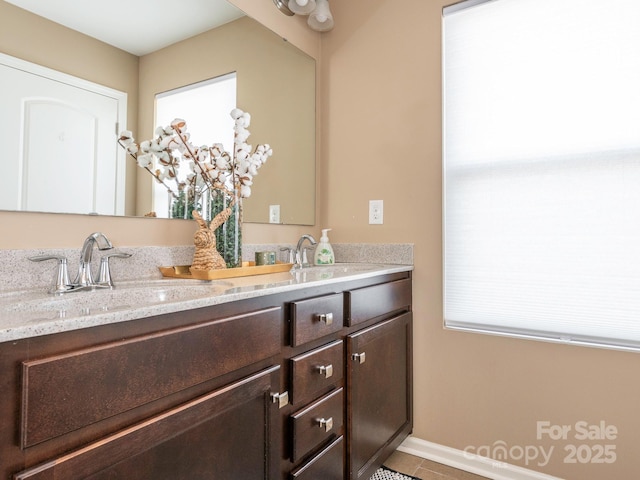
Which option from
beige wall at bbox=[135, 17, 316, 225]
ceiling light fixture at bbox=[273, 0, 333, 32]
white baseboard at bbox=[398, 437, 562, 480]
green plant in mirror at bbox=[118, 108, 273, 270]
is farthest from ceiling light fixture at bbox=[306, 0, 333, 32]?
white baseboard at bbox=[398, 437, 562, 480]

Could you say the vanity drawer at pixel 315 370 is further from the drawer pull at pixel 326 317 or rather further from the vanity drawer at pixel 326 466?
the vanity drawer at pixel 326 466

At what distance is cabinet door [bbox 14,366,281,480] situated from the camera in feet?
2.11

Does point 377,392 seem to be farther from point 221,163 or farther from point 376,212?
point 221,163

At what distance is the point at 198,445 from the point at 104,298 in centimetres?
47

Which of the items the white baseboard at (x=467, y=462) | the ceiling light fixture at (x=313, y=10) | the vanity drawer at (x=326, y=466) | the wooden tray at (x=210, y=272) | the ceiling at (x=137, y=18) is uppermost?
the ceiling light fixture at (x=313, y=10)

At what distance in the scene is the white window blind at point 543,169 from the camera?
56.6 inches

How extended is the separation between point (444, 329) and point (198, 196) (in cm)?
121

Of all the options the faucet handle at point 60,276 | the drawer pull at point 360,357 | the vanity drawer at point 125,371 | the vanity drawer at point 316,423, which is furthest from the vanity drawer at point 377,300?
the faucet handle at point 60,276

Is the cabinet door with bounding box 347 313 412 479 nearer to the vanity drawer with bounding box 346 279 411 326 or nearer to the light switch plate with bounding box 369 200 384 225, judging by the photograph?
the vanity drawer with bounding box 346 279 411 326

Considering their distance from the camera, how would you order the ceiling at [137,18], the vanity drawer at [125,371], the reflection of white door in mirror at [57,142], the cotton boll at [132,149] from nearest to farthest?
the vanity drawer at [125,371]
the reflection of white door in mirror at [57,142]
the ceiling at [137,18]
the cotton boll at [132,149]

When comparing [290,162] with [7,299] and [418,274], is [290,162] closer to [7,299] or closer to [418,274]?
[418,274]

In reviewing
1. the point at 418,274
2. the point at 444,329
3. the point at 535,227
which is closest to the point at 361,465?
the point at 444,329

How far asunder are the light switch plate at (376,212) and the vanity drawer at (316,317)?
28.0 inches

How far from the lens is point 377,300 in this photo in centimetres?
154
